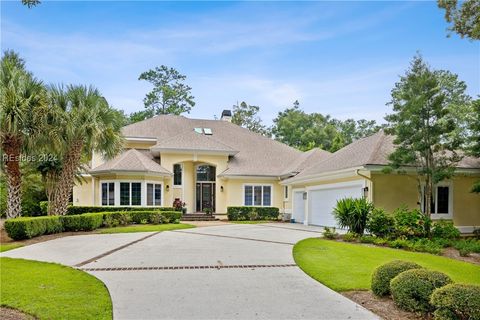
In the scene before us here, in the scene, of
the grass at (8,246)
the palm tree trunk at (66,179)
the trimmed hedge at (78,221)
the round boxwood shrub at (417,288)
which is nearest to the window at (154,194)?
the trimmed hedge at (78,221)

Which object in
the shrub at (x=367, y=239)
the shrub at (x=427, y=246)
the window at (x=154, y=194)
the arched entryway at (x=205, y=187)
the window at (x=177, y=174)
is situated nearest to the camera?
the shrub at (x=427, y=246)

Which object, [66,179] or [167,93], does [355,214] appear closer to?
[66,179]

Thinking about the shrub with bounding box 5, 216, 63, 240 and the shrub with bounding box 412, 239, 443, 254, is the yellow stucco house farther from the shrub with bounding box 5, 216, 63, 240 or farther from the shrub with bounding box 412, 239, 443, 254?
the shrub with bounding box 5, 216, 63, 240

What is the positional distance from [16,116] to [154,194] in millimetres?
10890

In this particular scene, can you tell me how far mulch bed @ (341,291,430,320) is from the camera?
594cm

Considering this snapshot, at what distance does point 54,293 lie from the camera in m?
6.83

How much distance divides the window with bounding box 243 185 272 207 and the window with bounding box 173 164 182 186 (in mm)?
4692

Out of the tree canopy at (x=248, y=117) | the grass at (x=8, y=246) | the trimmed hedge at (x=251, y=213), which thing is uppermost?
the tree canopy at (x=248, y=117)

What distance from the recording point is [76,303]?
6.21 meters

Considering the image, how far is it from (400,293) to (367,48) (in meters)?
11.0

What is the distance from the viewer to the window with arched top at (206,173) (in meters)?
29.0

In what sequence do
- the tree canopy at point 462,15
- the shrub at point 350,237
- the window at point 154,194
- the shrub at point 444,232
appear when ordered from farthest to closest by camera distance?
the window at point 154,194
the shrub at point 444,232
the shrub at point 350,237
the tree canopy at point 462,15

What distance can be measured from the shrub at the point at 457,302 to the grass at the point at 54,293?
4.65m

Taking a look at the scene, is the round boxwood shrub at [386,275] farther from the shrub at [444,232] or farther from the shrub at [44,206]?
the shrub at [44,206]
